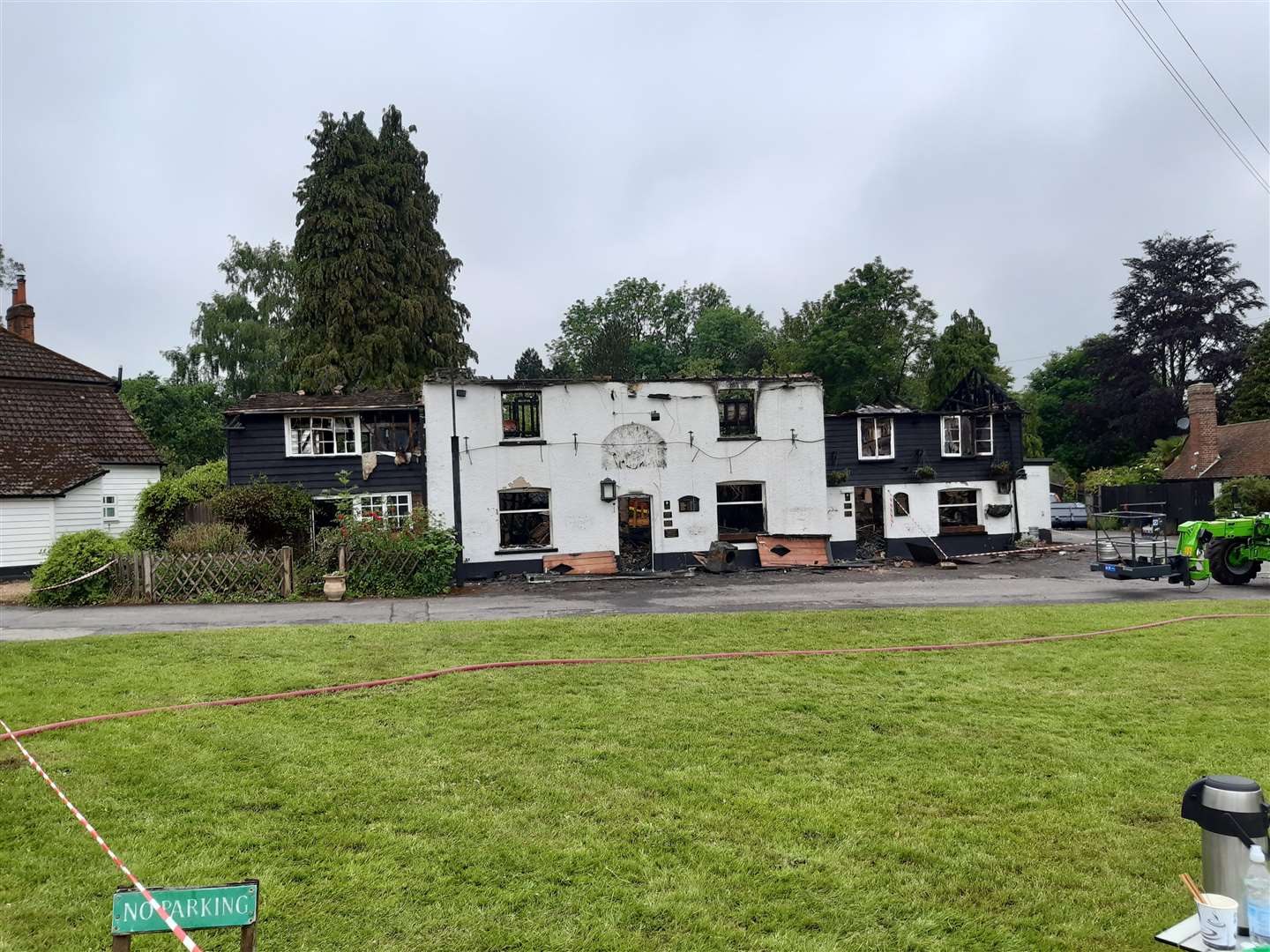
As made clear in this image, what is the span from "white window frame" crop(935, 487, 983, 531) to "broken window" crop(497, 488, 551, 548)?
12917mm

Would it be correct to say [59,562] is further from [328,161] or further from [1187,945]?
[328,161]

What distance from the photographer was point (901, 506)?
26.8 m

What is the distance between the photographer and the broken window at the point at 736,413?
25156mm

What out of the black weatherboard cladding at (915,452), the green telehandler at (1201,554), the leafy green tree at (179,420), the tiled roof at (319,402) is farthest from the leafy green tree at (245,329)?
the green telehandler at (1201,554)

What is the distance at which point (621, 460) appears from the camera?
24.2m

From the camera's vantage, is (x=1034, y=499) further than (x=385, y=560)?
Yes

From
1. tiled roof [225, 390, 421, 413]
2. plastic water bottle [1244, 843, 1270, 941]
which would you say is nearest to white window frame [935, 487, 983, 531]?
tiled roof [225, 390, 421, 413]

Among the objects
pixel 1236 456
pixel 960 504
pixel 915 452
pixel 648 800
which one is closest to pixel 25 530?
pixel 648 800

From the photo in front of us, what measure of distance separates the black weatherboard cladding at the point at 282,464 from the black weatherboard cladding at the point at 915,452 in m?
13.2

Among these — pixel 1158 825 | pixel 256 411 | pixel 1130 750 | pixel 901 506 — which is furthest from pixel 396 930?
pixel 901 506

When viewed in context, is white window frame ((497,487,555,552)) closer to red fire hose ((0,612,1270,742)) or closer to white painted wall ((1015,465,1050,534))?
red fire hose ((0,612,1270,742))

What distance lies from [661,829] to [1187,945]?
9.13 feet

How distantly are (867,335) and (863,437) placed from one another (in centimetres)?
2438

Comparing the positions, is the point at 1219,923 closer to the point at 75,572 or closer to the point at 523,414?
the point at 75,572
